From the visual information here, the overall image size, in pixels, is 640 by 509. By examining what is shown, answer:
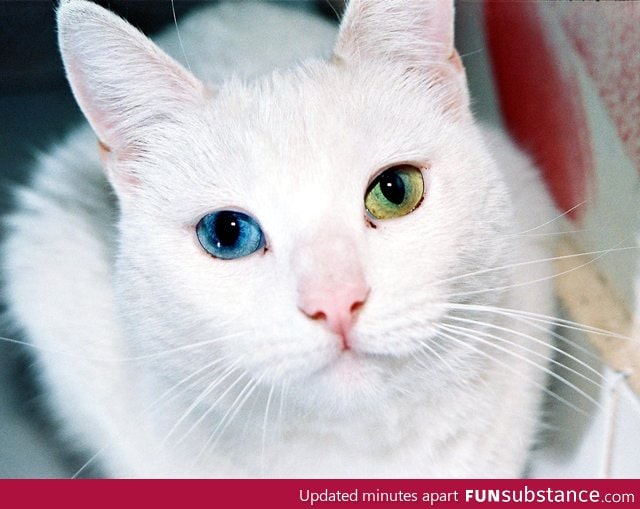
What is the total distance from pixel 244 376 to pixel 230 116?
13.9 inches

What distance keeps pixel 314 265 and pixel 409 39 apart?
0.40 m

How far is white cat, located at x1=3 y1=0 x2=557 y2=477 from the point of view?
2.78 feet

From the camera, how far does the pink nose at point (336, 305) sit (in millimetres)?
791

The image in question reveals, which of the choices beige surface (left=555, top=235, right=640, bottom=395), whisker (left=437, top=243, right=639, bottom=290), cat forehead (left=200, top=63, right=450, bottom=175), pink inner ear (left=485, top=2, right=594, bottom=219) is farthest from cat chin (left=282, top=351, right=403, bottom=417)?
pink inner ear (left=485, top=2, right=594, bottom=219)

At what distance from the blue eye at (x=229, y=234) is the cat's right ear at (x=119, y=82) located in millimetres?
178

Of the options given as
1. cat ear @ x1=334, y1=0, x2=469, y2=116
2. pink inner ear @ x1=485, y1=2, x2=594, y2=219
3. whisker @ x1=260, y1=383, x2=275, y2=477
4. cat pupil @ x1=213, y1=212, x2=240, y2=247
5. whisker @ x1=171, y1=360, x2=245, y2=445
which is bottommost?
whisker @ x1=260, y1=383, x2=275, y2=477

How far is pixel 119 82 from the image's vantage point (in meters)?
0.98

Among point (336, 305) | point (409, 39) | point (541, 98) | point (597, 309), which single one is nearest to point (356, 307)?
point (336, 305)

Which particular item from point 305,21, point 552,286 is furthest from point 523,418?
point 305,21

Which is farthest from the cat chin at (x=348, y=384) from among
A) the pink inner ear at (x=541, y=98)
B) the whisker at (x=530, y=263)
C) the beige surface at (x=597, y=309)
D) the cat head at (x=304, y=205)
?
the pink inner ear at (x=541, y=98)

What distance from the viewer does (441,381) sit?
0.99 metres

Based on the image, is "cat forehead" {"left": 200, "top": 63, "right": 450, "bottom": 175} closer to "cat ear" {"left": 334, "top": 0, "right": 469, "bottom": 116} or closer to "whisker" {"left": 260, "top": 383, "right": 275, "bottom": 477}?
"cat ear" {"left": 334, "top": 0, "right": 469, "bottom": 116}
